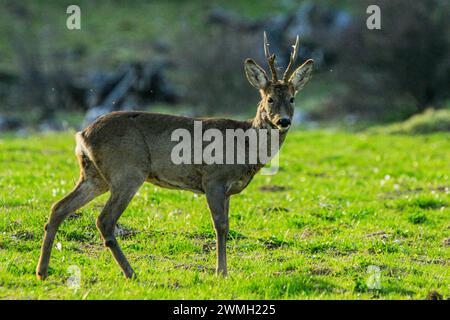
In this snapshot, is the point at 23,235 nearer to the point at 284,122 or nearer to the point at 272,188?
the point at 284,122

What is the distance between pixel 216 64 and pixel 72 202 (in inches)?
1216

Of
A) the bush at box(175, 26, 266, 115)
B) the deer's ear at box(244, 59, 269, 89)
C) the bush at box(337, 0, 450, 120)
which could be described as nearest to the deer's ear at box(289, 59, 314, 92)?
the deer's ear at box(244, 59, 269, 89)

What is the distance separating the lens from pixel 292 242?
364 inches

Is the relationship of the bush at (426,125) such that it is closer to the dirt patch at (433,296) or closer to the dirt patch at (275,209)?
the dirt patch at (275,209)

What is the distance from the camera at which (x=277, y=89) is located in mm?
8547

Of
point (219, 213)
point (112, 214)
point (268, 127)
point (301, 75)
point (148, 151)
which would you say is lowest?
point (219, 213)

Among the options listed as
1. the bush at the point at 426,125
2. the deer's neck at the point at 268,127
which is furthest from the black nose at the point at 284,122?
the bush at the point at 426,125

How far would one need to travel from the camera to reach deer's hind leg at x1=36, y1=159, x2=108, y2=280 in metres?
7.39

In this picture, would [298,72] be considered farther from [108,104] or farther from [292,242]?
[108,104]

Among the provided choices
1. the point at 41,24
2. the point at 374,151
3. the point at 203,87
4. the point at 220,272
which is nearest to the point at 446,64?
the point at 203,87

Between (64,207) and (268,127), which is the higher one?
(268,127)

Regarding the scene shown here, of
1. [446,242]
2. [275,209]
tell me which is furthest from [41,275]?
[446,242]

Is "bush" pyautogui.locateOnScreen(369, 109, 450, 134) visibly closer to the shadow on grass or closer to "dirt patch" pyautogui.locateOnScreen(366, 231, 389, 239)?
"dirt patch" pyautogui.locateOnScreen(366, 231, 389, 239)
